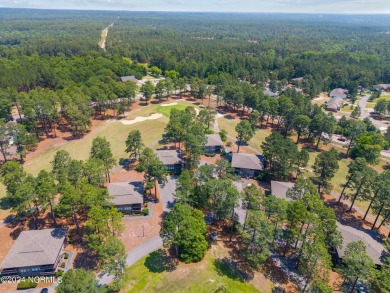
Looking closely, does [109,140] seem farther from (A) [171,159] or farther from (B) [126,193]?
(B) [126,193]

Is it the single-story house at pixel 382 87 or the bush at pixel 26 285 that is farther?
the single-story house at pixel 382 87

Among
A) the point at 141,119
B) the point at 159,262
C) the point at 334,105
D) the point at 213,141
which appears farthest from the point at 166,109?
the point at 334,105

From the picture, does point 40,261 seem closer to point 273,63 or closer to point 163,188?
point 163,188

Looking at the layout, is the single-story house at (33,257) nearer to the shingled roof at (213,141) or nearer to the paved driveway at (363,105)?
the shingled roof at (213,141)

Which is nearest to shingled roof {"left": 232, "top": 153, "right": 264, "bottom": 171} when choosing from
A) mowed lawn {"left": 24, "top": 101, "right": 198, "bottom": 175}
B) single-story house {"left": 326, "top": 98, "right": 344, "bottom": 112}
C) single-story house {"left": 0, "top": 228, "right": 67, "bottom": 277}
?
mowed lawn {"left": 24, "top": 101, "right": 198, "bottom": 175}

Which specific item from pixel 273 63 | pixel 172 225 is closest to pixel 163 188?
pixel 172 225

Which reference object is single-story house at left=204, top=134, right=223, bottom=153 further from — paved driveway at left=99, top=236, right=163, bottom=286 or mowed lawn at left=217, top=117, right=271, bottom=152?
paved driveway at left=99, top=236, right=163, bottom=286

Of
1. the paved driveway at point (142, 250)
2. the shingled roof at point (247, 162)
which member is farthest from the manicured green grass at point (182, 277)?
the shingled roof at point (247, 162)
